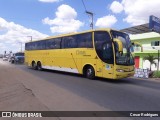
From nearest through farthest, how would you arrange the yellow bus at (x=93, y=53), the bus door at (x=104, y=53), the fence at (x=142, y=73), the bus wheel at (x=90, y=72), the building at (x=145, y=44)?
1. the yellow bus at (x=93, y=53)
2. the bus door at (x=104, y=53)
3. the bus wheel at (x=90, y=72)
4. the fence at (x=142, y=73)
5. the building at (x=145, y=44)

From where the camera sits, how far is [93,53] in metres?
15.5

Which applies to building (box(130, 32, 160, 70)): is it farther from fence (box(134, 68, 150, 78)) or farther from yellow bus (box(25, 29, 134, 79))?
yellow bus (box(25, 29, 134, 79))

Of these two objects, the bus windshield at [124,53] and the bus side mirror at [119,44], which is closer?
the bus side mirror at [119,44]

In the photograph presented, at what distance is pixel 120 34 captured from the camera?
48.9 ft

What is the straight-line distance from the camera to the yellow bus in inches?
552

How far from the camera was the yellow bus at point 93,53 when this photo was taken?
1402 centimetres

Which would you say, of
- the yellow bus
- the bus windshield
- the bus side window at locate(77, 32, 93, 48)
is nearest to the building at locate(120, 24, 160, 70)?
the yellow bus

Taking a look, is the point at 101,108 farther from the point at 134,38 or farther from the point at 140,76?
the point at 134,38

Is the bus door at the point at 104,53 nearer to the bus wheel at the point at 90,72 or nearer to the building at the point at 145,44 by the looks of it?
the bus wheel at the point at 90,72

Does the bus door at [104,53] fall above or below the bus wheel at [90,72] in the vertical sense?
above

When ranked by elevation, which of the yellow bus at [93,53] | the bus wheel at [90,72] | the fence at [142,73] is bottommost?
the fence at [142,73]

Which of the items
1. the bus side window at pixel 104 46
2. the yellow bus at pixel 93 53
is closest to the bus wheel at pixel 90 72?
the yellow bus at pixel 93 53

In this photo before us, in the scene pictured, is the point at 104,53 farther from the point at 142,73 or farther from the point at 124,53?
the point at 142,73

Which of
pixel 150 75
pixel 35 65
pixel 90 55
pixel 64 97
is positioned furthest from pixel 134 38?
pixel 64 97
